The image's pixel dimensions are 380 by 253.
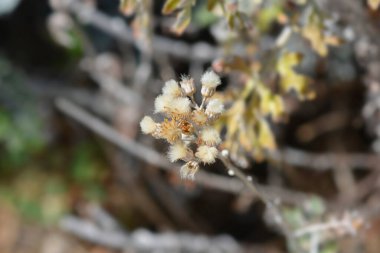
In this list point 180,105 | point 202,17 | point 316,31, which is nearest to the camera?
point 180,105

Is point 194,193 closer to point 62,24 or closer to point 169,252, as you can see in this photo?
point 169,252

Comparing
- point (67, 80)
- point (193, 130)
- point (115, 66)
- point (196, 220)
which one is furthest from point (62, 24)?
point (193, 130)

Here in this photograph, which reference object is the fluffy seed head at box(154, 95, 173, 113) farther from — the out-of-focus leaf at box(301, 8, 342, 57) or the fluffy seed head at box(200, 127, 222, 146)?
the out-of-focus leaf at box(301, 8, 342, 57)

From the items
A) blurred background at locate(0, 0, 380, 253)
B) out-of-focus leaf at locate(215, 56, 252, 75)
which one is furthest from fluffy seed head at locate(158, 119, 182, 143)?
blurred background at locate(0, 0, 380, 253)

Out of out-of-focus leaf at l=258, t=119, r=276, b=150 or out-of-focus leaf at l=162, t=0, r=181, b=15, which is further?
out-of-focus leaf at l=258, t=119, r=276, b=150

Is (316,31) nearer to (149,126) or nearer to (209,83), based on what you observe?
(209,83)

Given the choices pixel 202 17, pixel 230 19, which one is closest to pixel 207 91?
pixel 230 19

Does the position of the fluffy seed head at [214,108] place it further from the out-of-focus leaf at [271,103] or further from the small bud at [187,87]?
the out-of-focus leaf at [271,103]
